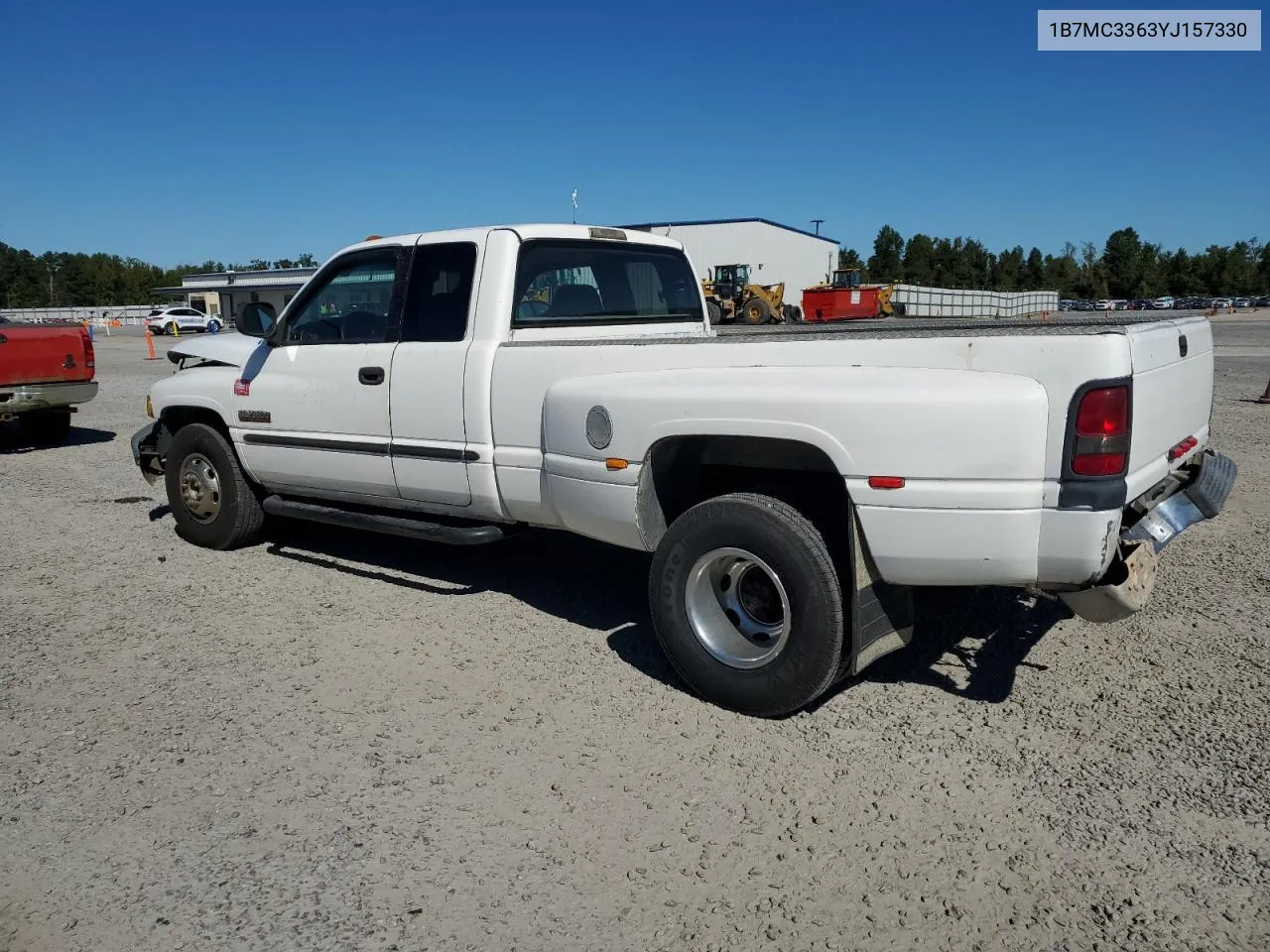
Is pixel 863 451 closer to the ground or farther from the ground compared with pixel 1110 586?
farther from the ground

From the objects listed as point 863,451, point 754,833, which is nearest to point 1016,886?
point 754,833

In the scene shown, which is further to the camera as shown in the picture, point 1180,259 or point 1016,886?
point 1180,259

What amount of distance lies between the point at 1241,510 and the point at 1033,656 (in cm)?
346

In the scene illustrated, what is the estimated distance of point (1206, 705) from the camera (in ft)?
12.3

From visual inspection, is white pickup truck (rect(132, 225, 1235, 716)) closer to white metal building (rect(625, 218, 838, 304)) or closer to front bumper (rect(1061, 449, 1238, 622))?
front bumper (rect(1061, 449, 1238, 622))

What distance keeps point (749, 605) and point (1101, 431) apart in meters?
1.46

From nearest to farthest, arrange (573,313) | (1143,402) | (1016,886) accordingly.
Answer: (1016,886), (1143,402), (573,313)

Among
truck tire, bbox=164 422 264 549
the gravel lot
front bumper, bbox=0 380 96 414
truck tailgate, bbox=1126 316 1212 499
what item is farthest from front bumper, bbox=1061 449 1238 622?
front bumper, bbox=0 380 96 414

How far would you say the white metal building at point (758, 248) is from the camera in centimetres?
5269

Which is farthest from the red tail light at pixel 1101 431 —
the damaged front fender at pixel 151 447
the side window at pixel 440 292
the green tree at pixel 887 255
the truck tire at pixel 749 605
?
the green tree at pixel 887 255

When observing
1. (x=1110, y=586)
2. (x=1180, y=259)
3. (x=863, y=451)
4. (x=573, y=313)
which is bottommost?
(x=1110, y=586)

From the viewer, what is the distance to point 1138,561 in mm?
3320

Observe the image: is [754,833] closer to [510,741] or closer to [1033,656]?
[510,741]

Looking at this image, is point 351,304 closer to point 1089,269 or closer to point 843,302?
point 843,302
